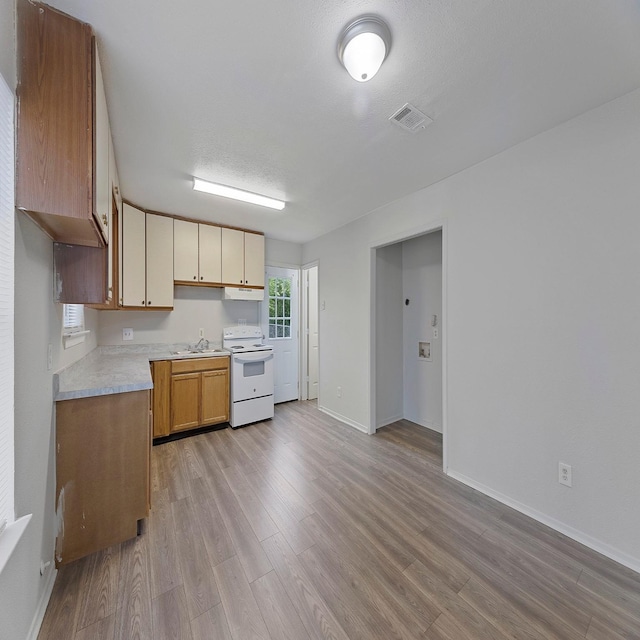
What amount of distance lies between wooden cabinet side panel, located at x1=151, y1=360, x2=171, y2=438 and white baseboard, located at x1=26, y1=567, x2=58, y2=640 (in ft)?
5.08

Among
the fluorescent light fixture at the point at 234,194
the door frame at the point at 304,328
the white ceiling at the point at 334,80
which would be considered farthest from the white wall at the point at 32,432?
the door frame at the point at 304,328

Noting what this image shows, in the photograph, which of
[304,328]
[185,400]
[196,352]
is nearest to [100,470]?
[185,400]

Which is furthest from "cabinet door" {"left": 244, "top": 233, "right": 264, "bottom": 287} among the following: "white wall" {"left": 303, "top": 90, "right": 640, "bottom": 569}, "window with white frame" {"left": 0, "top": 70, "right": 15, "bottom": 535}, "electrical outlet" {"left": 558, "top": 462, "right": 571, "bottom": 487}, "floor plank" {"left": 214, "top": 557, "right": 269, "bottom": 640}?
"electrical outlet" {"left": 558, "top": 462, "right": 571, "bottom": 487}

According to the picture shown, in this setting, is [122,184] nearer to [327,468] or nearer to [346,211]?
[346,211]

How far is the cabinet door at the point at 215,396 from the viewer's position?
3.25 metres

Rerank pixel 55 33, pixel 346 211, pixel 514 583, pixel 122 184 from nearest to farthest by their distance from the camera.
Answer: pixel 55 33 → pixel 514 583 → pixel 122 184 → pixel 346 211

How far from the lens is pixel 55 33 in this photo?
1.08 meters

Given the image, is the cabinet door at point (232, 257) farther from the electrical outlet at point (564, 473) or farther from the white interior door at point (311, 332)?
the electrical outlet at point (564, 473)

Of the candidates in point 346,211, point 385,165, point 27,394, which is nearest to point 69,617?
point 27,394

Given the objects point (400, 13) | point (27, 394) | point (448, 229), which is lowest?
point (27, 394)

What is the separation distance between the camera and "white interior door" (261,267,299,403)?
4246 millimetres

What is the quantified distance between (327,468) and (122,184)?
126 inches

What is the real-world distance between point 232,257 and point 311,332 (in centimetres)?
171

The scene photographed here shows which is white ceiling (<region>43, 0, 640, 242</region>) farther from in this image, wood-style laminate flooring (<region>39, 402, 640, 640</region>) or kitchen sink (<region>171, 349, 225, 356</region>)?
wood-style laminate flooring (<region>39, 402, 640, 640</region>)
